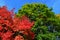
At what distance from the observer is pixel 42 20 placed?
25.5m

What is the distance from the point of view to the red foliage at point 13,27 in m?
23.2

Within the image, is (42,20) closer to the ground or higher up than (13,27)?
higher up

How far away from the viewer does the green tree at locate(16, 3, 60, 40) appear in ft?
81.1

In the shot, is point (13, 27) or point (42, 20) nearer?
point (13, 27)

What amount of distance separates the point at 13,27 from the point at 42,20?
340 centimetres

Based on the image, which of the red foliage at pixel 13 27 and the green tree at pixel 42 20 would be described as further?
the green tree at pixel 42 20

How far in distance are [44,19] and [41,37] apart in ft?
7.08

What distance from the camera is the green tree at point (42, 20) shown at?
24.7 m

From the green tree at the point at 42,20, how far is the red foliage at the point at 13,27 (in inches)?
38.6

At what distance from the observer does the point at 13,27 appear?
2350 cm

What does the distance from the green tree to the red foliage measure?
981 millimetres

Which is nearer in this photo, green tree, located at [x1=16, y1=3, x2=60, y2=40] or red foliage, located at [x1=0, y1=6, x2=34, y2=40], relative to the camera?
red foliage, located at [x1=0, y1=6, x2=34, y2=40]

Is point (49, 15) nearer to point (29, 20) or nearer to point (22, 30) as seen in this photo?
point (29, 20)

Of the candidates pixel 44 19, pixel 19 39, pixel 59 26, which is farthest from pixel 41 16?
pixel 19 39
